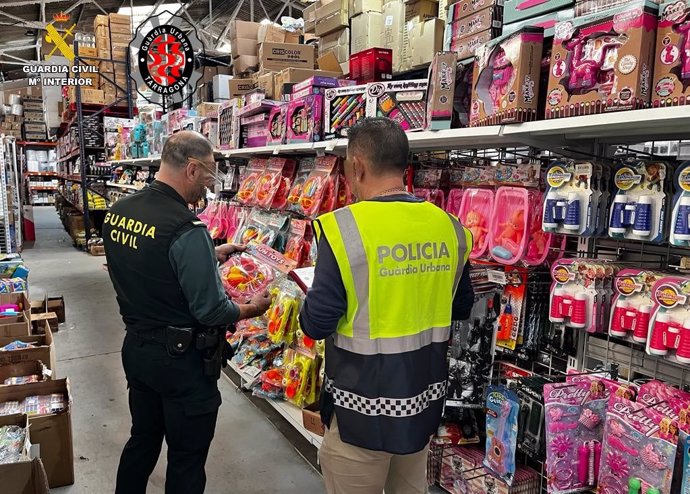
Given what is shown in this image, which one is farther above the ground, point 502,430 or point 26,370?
point 502,430

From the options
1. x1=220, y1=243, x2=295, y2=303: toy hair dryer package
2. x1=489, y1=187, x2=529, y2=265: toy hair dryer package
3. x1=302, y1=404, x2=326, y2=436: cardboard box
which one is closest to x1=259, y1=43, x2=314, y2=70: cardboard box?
x1=220, y1=243, x2=295, y2=303: toy hair dryer package

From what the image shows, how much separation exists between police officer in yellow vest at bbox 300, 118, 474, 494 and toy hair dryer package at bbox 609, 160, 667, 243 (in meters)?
0.54

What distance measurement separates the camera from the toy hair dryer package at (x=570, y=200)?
6.14ft

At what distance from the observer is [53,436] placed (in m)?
2.82

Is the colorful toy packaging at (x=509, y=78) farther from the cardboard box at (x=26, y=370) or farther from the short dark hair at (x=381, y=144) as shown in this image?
the cardboard box at (x=26, y=370)

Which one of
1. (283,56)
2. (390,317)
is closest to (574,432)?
(390,317)

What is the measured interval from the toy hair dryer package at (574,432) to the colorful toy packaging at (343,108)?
1556 millimetres

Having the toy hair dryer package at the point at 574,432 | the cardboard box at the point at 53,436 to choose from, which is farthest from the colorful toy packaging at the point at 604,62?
the cardboard box at the point at 53,436

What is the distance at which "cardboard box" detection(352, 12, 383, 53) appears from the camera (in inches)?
134

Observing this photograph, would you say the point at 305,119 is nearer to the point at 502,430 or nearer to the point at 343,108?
the point at 343,108

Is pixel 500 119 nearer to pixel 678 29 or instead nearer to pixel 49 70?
pixel 678 29

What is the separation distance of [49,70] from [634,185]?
801 centimetres

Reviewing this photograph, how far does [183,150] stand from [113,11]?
61.1 ft

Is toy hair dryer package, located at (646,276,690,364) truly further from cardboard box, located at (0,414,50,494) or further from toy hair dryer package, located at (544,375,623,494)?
cardboard box, located at (0,414,50,494)
